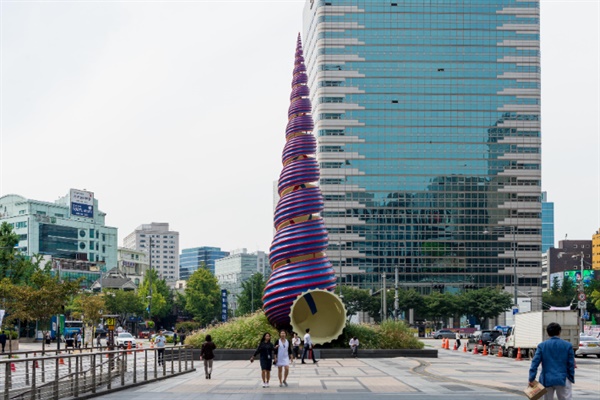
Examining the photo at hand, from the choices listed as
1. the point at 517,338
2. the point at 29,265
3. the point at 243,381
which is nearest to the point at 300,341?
the point at 517,338

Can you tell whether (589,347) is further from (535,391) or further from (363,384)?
(535,391)

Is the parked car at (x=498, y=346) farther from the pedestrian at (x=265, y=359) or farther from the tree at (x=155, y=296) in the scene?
the tree at (x=155, y=296)

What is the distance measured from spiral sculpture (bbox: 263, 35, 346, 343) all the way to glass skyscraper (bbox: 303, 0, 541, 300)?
83489 millimetres

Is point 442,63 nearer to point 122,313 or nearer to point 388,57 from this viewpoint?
point 388,57

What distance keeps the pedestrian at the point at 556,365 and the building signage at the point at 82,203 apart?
145 m

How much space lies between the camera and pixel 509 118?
135000 mm

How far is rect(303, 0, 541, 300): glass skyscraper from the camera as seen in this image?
134500 millimetres

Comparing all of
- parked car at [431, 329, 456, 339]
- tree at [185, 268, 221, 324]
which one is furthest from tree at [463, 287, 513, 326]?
tree at [185, 268, 221, 324]

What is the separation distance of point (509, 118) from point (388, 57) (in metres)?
20.1

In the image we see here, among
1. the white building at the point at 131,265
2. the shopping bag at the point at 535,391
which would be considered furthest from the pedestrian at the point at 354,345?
the white building at the point at 131,265

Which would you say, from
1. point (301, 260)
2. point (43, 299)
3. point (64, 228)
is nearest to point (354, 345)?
point (301, 260)

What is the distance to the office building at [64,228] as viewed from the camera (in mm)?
143250

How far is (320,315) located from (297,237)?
4948 millimetres

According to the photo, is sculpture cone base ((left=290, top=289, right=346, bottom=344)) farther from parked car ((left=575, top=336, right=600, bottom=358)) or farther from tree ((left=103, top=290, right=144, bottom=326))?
tree ((left=103, top=290, right=144, bottom=326))
